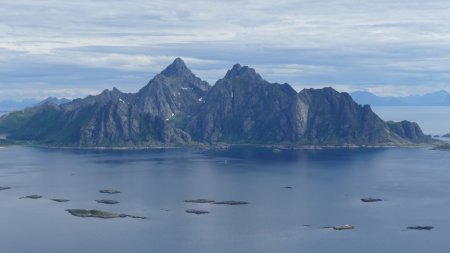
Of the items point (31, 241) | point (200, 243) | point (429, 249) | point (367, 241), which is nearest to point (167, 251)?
point (200, 243)

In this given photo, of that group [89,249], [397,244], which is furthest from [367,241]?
[89,249]

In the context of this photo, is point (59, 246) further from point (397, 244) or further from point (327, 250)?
point (397, 244)

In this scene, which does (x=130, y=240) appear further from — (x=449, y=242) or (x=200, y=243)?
(x=449, y=242)

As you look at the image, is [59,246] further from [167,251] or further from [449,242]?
[449,242]

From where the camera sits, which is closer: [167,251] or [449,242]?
[167,251]

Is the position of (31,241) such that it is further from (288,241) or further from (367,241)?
(367,241)

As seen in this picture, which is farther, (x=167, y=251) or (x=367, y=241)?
→ (x=367, y=241)
